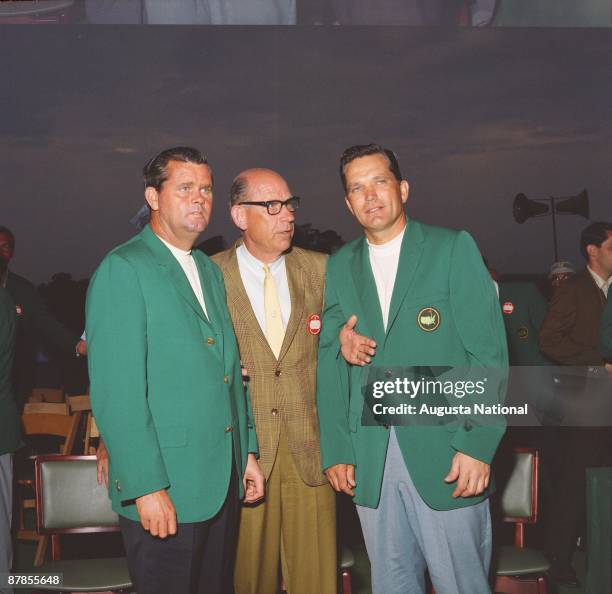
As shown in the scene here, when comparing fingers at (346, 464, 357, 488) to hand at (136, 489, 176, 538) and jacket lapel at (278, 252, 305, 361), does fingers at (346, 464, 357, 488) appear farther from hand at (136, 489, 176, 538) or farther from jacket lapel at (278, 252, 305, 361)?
hand at (136, 489, 176, 538)

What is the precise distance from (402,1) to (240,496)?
3258 millimetres

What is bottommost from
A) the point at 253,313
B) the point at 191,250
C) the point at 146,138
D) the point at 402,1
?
the point at 253,313

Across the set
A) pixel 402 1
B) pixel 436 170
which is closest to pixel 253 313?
pixel 402 1

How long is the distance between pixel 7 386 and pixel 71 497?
0.66 metres

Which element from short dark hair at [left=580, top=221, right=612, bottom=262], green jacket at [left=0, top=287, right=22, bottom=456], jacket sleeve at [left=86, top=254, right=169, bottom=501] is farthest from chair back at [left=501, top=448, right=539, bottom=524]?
green jacket at [left=0, top=287, right=22, bottom=456]

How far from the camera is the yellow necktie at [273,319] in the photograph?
2.29 metres

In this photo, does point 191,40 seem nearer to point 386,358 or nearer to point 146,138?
point 146,138

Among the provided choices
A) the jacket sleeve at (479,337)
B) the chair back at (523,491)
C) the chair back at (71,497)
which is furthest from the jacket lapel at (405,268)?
the chair back at (71,497)

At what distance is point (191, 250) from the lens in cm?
210

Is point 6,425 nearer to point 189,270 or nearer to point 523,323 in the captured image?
point 189,270

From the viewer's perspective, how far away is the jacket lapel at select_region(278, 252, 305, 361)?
2.25m

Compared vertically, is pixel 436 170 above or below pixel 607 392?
above

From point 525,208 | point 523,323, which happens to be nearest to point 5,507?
point 523,323

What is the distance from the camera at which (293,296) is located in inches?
91.4
